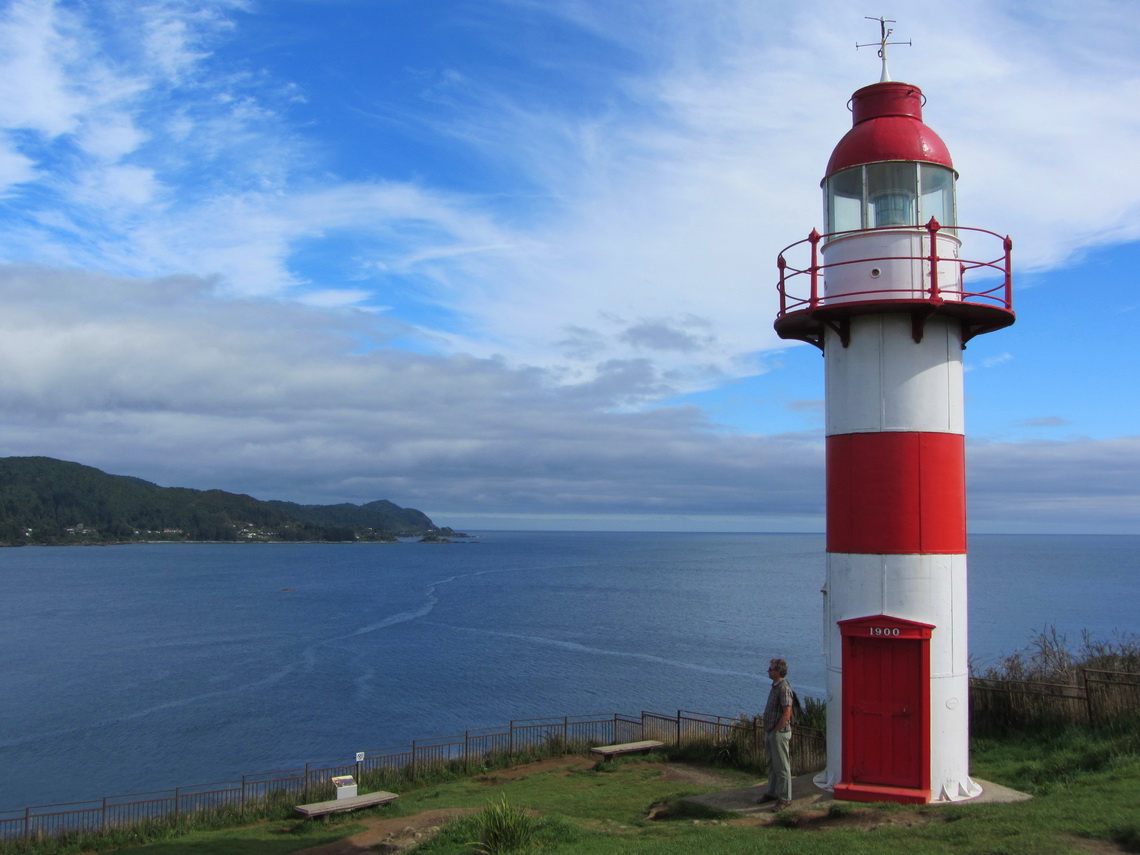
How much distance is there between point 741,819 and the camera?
30.9 ft

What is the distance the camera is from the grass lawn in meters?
7.26

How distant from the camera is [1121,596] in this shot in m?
81.8

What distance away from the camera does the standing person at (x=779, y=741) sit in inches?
391

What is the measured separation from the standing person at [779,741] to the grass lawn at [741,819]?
1.97ft

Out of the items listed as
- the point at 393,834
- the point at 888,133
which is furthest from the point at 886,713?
the point at 393,834

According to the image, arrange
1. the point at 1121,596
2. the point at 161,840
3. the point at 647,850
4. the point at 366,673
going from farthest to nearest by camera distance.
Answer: the point at 1121,596 → the point at 366,673 → the point at 161,840 → the point at 647,850

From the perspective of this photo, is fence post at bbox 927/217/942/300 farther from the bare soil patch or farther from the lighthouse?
the bare soil patch

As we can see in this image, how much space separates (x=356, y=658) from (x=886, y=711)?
43132 mm

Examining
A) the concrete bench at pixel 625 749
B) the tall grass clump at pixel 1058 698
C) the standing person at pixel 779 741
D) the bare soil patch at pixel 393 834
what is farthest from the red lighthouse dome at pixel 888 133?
the concrete bench at pixel 625 749

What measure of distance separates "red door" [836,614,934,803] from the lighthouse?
0.05 feet

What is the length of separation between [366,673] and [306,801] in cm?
2785

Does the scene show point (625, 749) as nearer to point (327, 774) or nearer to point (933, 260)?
point (327, 774)

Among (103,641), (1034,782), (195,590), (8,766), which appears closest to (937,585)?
(1034,782)

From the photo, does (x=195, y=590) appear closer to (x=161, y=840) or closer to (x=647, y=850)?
(x=161, y=840)
